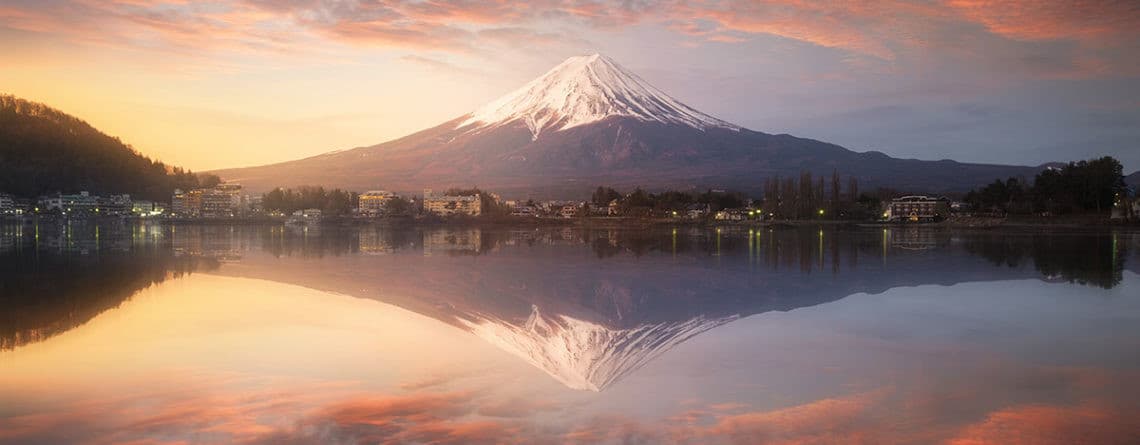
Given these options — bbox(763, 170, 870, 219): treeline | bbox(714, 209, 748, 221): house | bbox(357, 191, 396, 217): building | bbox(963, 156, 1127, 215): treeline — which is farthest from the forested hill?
bbox(963, 156, 1127, 215): treeline

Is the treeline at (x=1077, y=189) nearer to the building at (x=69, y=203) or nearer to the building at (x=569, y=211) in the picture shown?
the building at (x=569, y=211)

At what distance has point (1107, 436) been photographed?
567cm

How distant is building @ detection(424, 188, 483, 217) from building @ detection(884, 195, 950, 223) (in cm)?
4357

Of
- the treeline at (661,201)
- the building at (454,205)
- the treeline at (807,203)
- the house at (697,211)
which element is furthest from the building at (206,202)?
the treeline at (807,203)

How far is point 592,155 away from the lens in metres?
140

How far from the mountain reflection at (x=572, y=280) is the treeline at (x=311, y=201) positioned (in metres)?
79.7

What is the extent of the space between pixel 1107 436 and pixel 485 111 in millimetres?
162122

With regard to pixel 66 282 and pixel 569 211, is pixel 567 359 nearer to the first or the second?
pixel 66 282

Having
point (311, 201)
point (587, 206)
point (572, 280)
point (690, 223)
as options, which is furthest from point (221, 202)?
point (572, 280)

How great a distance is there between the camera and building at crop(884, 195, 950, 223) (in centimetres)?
8256

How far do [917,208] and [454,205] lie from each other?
5150 cm

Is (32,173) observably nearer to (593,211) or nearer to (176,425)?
(593,211)

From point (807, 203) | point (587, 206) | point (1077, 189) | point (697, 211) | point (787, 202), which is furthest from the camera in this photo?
point (697, 211)

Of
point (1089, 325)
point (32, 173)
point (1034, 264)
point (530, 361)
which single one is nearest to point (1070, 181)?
point (1034, 264)
